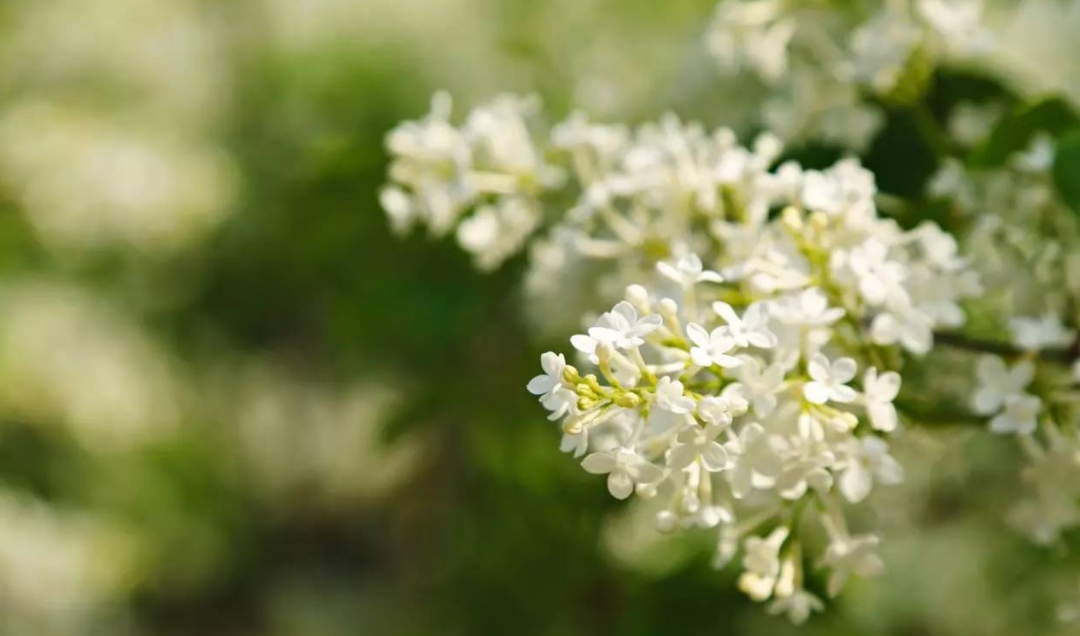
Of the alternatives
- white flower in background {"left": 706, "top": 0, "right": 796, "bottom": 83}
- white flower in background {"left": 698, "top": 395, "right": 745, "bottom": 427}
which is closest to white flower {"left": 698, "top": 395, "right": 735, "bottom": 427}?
white flower in background {"left": 698, "top": 395, "right": 745, "bottom": 427}

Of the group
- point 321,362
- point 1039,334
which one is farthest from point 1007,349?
point 321,362

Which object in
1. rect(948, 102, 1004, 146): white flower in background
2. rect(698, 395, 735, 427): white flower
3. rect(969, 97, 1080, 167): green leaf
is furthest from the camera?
rect(948, 102, 1004, 146): white flower in background

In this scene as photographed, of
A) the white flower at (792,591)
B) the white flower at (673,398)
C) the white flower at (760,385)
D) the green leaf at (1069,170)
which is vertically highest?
the green leaf at (1069,170)

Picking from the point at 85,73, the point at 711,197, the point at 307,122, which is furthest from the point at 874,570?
the point at 85,73

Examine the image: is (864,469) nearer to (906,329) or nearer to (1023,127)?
(906,329)

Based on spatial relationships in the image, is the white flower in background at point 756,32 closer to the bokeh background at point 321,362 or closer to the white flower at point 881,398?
the bokeh background at point 321,362

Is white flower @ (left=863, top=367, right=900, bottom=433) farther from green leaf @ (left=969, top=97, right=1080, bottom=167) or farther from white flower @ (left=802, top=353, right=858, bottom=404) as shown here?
green leaf @ (left=969, top=97, right=1080, bottom=167)

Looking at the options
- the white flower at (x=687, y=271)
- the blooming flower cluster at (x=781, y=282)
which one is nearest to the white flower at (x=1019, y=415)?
the blooming flower cluster at (x=781, y=282)
